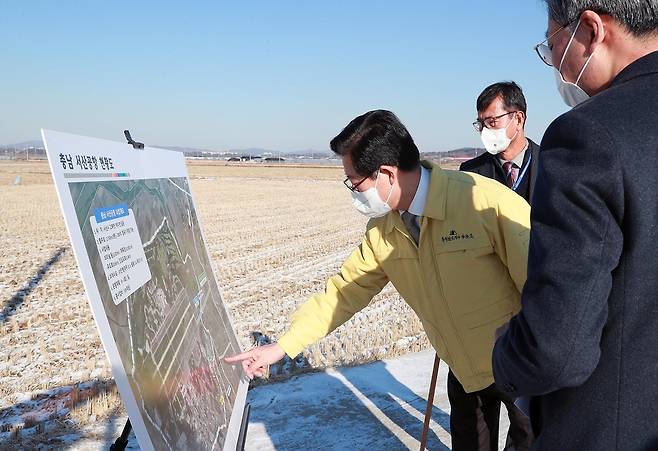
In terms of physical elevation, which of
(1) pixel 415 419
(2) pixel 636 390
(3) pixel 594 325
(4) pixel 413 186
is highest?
(4) pixel 413 186

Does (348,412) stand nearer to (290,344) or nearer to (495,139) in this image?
(290,344)

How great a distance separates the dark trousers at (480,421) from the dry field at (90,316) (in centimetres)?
250

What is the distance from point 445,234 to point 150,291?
4.00ft

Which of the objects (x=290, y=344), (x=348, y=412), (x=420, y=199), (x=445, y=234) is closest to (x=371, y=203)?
(x=420, y=199)

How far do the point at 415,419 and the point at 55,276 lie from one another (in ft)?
25.5

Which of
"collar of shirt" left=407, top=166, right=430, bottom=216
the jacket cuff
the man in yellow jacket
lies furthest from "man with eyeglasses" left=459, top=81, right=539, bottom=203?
the jacket cuff

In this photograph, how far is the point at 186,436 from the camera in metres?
2.06

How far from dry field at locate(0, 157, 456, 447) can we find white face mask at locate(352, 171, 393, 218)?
9.13 ft

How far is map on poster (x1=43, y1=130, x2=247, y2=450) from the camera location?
166 cm

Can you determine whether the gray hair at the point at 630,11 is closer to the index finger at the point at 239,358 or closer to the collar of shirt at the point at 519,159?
the index finger at the point at 239,358

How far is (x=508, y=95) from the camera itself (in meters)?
4.00

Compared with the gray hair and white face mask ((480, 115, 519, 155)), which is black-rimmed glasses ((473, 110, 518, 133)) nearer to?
white face mask ((480, 115, 519, 155))

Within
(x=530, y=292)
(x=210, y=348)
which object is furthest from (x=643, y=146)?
(x=210, y=348)

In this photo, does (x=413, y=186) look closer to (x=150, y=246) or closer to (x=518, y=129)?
(x=150, y=246)
